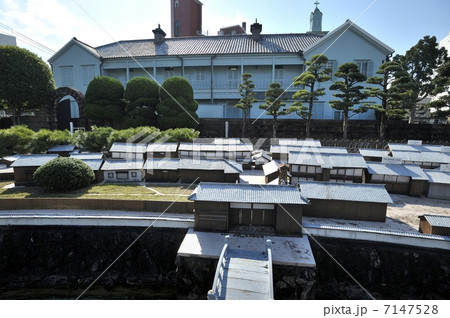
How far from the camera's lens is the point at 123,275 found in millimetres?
15562

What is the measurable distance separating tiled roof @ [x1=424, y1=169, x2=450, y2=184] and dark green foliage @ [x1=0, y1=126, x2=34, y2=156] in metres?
41.5

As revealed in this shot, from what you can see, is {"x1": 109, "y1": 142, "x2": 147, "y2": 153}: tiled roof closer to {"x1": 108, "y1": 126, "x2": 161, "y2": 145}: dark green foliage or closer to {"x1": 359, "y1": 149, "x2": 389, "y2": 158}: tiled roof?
{"x1": 108, "y1": 126, "x2": 161, "y2": 145}: dark green foliage

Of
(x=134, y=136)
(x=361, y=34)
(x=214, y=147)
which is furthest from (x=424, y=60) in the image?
(x=134, y=136)

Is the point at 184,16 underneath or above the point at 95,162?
above

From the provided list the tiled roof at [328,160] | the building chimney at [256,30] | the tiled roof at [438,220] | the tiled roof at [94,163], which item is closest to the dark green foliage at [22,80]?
the tiled roof at [94,163]

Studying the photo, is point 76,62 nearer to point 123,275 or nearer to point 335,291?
point 123,275

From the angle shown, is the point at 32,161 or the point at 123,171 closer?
the point at 32,161

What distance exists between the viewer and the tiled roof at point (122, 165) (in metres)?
23.8

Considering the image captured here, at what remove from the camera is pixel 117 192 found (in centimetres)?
2103

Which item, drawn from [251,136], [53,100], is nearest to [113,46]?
[53,100]

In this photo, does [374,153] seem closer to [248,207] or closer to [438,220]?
[438,220]

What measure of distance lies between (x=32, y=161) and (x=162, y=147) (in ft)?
39.3

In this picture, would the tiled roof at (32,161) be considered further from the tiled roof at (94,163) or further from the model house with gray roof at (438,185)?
the model house with gray roof at (438,185)

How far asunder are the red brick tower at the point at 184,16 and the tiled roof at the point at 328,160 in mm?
50779
